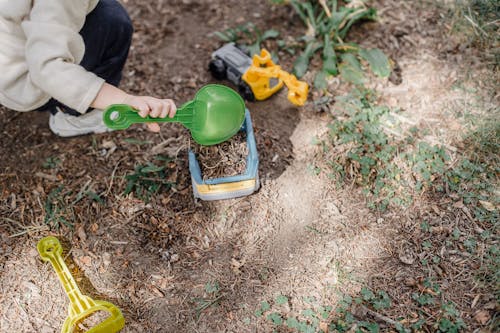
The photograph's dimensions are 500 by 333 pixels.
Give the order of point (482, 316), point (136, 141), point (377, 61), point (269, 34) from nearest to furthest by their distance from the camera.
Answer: point (482, 316), point (136, 141), point (377, 61), point (269, 34)

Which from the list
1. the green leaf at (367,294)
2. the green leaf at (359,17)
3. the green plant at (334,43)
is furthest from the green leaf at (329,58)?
the green leaf at (367,294)

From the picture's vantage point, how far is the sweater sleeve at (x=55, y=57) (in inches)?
67.6

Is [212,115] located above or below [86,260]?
above

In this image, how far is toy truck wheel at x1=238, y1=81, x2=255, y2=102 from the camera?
256 centimetres

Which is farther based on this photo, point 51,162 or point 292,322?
point 51,162

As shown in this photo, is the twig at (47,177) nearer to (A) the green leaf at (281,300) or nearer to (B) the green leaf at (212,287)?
(B) the green leaf at (212,287)

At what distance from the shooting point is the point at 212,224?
7.23ft

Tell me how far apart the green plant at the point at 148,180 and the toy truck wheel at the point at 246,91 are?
0.58 meters

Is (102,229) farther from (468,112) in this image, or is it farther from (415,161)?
(468,112)

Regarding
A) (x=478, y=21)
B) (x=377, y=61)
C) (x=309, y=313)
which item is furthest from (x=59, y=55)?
(x=478, y=21)

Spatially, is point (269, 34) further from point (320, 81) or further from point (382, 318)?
point (382, 318)

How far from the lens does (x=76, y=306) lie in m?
1.92

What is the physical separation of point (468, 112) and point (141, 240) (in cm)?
183

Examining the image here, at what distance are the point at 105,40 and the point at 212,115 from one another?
74 cm
